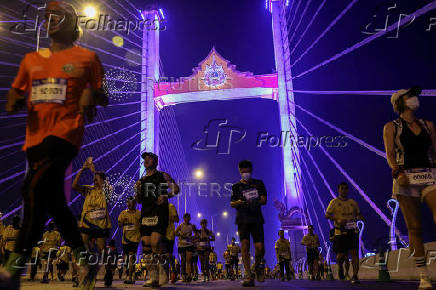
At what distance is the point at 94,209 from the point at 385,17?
7612 millimetres

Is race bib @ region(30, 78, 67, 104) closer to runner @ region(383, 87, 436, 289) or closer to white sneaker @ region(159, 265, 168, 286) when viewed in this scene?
runner @ region(383, 87, 436, 289)

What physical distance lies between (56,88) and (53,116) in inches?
8.0

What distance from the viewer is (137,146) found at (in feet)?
64.3

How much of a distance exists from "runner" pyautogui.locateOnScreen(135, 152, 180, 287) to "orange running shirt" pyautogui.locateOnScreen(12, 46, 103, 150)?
2.58 m

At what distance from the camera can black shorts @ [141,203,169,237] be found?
511 centimetres

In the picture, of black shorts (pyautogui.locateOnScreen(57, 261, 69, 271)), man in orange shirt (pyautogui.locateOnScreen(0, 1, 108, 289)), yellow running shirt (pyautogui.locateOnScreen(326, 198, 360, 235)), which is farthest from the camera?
black shorts (pyautogui.locateOnScreen(57, 261, 69, 271))

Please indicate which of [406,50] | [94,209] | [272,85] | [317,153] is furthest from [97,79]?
[272,85]

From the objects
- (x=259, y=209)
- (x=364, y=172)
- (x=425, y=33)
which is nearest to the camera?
(x=259, y=209)

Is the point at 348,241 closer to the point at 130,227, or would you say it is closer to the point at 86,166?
the point at 130,227

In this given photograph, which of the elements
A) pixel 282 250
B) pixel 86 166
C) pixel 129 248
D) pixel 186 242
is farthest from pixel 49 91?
pixel 282 250

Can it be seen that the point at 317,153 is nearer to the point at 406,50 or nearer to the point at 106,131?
the point at 406,50

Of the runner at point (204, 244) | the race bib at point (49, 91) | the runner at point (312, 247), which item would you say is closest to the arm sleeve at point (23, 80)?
the race bib at point (49, 91)

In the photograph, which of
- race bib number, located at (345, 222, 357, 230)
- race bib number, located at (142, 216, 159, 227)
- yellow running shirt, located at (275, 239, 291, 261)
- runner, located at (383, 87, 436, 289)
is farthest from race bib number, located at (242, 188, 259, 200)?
yellow running shirt, located at (275, 239, 291, 261)

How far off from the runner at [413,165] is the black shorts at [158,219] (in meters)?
2.84
